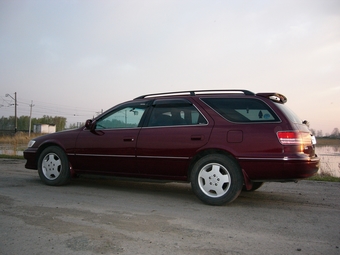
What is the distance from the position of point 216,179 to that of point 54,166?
Answer: 3.27 m

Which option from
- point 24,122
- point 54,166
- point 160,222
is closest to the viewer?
point 160,222

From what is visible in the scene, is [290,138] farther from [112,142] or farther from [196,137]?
[112,142]

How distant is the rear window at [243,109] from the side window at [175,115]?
0.29 metres

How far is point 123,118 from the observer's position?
596 cm

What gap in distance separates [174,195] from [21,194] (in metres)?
2.54

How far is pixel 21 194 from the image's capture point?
5492 mm

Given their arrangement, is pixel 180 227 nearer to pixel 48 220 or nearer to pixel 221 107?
pixel 48 220

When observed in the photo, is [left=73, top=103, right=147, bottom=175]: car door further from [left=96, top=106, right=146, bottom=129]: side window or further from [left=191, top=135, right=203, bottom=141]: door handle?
[left=191, top=135, right=203, bottom=141]: door handle

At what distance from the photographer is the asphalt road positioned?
123 inches

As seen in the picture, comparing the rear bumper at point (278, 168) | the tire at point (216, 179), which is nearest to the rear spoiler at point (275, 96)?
the rear bumper at point (278, 168)

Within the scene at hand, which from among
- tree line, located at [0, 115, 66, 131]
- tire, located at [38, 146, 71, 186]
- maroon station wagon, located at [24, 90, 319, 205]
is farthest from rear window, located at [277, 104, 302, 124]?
tree line, located at [0, 115, 66, 131]

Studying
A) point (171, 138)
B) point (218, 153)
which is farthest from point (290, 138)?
point (171, 138)

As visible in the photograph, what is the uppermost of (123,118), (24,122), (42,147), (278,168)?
(24,122)

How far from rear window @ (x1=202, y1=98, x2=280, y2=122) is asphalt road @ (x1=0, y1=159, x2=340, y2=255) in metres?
1.29
